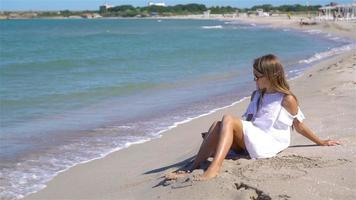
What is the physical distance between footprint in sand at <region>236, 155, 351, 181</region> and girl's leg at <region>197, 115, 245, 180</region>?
0.19m

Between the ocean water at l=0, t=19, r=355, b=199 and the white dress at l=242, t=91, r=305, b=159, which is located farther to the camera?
the ocean water at l=0, t=19, r=355, b=199

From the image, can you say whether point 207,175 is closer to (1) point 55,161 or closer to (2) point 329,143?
(2) point 329,143

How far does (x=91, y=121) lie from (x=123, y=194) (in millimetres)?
4803

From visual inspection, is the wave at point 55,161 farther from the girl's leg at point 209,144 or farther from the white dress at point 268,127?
the white dress at point 268,127

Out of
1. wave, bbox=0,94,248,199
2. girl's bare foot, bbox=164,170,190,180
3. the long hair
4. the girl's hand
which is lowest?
wave, bbox=0,94,248,199

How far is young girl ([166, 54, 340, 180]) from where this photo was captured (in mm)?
4898

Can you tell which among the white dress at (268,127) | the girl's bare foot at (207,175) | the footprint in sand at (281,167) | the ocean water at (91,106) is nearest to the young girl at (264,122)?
the white dress at (268,127)

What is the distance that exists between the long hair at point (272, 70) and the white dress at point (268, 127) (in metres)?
0.08

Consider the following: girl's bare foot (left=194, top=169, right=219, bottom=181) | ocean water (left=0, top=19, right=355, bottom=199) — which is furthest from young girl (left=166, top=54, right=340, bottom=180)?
ocean water (left=0, top=19, right=355, bottom=199)

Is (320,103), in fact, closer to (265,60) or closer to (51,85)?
(265,60)

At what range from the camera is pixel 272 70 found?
4.98 m

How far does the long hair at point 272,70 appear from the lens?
195 inches

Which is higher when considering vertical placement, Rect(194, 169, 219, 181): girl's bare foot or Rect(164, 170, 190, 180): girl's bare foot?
Rect(194, 169, 219, 181): girl's bare foot

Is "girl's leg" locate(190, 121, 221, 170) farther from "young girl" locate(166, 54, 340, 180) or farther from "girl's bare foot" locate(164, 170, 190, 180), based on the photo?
"girl's bare foot" locate(164, 170, 190, 180)
